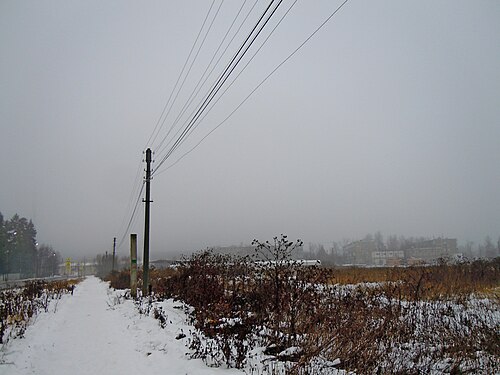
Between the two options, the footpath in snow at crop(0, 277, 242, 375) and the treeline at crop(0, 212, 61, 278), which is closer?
the footpath in snow at crop(0, 277, 242, 375)

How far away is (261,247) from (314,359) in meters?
3.63

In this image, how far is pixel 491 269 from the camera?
49.3 ft

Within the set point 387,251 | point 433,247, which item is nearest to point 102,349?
point 433,247

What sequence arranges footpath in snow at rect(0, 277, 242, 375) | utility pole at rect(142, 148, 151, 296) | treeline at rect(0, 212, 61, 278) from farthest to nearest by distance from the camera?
treeline at rect(0, 212, 61, 278) → utility pole at rect(142, 148, 151, 296) → footpath in snow at rect(0, 277, 242, 375)

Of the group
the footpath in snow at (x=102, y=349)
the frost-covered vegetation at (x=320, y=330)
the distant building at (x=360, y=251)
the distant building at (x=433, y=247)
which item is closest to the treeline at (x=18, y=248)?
the footpath in snow at (x=102, y=349)

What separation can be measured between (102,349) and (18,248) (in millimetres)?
65686

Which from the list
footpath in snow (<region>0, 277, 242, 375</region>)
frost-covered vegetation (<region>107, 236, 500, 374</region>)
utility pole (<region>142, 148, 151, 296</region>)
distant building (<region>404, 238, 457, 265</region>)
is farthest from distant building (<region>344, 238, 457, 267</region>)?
footpath in snow (<region>0, 277, 242, 375</region>)

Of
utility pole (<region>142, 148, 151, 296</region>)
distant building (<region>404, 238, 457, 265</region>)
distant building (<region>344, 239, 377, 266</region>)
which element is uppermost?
utility pole (<region>142, 148, 151, 296</region>)

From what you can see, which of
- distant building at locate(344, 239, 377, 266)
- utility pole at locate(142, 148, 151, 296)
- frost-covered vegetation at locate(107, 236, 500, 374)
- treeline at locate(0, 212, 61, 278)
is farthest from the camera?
distant building at locate(344, 239, 377, 266)

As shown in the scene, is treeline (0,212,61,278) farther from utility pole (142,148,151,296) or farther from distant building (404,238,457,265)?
distant building (404,238,457,265)

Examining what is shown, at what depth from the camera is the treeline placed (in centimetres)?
5223

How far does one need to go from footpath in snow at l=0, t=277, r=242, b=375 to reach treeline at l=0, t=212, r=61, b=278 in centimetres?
5200

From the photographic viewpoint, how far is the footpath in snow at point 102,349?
5449 millimetres

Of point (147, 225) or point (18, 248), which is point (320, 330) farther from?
point (18, 248)
